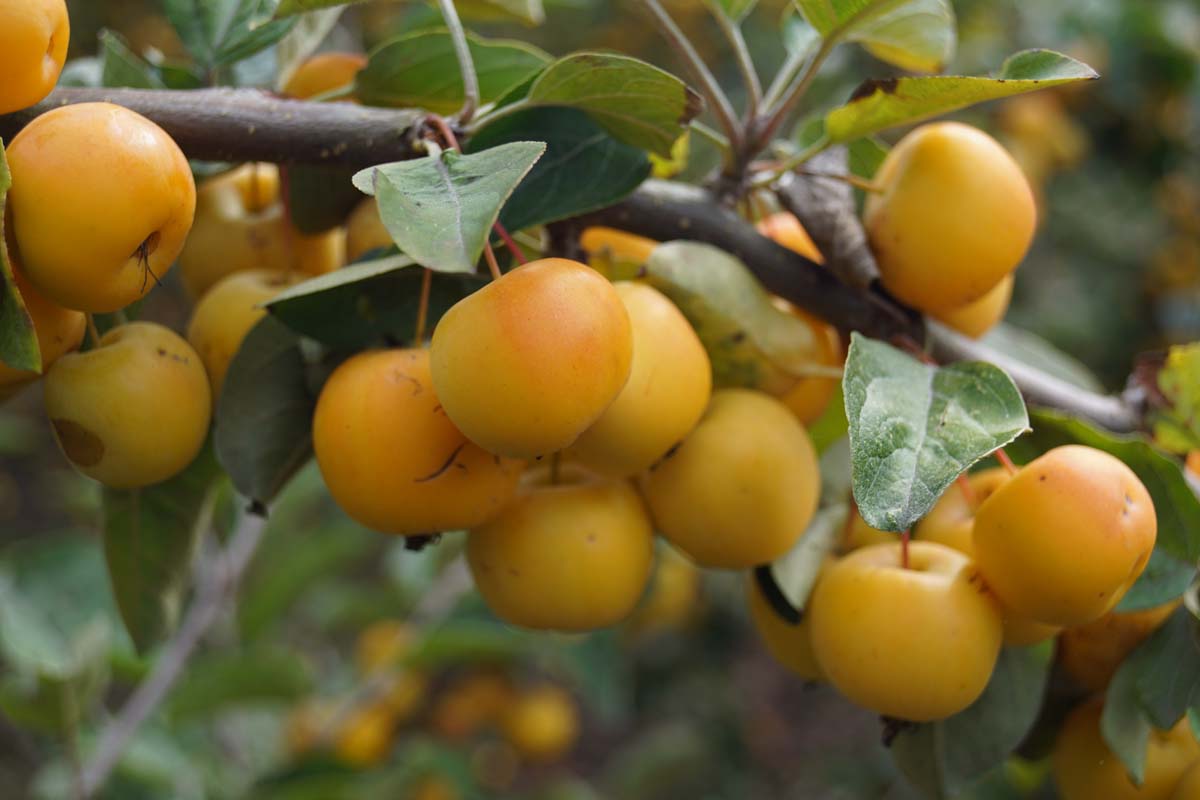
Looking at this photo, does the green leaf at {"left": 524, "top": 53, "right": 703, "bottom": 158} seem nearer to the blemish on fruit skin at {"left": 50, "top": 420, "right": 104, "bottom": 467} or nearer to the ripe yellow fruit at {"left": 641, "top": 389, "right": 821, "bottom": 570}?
the ripe yellow fruit at {"left": 641, "top": 389, "right": 821, "bottom": 570}

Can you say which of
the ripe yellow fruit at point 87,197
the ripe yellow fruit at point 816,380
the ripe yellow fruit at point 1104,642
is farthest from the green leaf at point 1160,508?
the ripe yellow fruit at point 87,197

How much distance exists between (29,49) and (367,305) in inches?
9.0

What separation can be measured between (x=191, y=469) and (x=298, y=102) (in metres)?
0.28

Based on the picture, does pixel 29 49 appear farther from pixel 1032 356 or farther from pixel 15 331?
pixel 1032 356

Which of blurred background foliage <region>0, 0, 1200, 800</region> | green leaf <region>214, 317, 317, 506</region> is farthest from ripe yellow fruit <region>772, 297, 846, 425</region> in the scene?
blurred background foliage <region>0, 0, 1200, 800</region>

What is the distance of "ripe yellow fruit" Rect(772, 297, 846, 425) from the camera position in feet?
2.55

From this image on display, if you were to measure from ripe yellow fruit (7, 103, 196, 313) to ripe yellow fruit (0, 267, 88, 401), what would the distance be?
0.04 m

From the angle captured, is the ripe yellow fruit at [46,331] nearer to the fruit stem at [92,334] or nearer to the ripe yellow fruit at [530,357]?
the fruit stem at [92,334]

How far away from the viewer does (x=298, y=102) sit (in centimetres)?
69

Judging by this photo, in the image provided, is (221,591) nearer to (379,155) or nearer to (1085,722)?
Result: (379,155)

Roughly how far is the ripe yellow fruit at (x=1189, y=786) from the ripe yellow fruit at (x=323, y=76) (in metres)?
0.79

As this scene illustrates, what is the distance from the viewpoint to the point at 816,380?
2.57ft

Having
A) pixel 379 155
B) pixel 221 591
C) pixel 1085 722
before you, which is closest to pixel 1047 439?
pixel 1085 722

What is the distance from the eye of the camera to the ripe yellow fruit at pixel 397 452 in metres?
0.60
